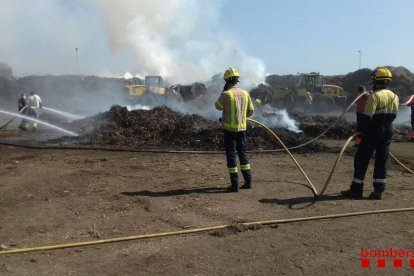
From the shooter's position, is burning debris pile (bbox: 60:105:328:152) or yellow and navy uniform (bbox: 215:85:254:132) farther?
burning debris pile (bbox: 60:105:328:152)

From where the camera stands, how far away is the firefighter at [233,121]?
6.61 meters

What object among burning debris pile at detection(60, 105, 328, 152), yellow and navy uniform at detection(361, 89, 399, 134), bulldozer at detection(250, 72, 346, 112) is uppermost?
bulldozer at detection(250, 72, 346, 112)

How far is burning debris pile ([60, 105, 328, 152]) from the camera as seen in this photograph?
38.7 feet

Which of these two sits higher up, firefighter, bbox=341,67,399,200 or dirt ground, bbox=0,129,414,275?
firefighter, bbox=341,67,399,200

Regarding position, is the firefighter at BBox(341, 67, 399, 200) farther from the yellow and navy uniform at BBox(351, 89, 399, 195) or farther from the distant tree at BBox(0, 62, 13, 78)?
the distant tree at BBox(0, 62, 13, 78)

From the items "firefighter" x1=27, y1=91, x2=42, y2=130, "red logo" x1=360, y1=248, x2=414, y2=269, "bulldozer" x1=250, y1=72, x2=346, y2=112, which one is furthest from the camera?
"bulldozer" x1=250, y1=72, x2=346, y2=112

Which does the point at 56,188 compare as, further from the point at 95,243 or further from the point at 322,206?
the point at 322,206

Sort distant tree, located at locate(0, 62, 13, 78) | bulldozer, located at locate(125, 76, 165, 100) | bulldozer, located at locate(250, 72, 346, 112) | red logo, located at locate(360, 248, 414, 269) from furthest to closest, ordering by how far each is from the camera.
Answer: distant tree, located at locate(0, 62, 13, 78)
bulldozer, located at locate(250, 72, 346, 112)
bulldozer, located at locate(125, 76, 165, 100)
red logo, located at locate(360, 248, 414, 269)

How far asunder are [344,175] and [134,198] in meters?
4.21

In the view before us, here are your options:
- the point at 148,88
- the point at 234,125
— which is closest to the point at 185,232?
the point at 234,125

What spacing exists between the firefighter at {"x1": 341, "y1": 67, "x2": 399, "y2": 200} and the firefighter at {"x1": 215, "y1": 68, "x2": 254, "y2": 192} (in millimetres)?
1753

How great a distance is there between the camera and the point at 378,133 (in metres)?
6.07

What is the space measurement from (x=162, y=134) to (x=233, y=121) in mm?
6685

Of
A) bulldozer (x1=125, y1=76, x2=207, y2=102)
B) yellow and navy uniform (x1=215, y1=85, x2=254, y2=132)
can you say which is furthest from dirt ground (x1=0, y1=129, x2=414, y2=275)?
bulldozer (x1=125, y1=76, x2=207, y2=102)
